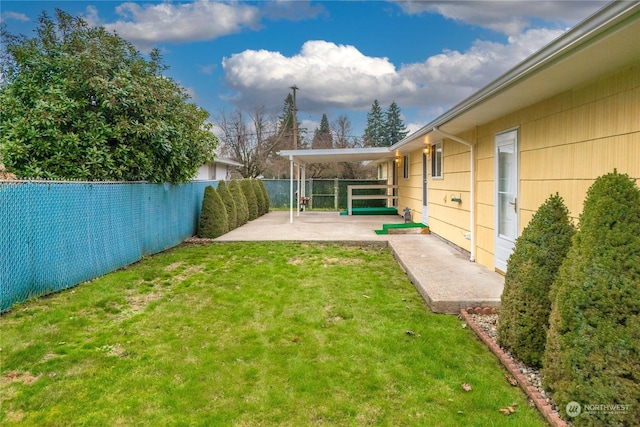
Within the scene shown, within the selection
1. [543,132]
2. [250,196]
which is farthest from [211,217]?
[543,132]

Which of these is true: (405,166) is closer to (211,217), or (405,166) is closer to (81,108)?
(211,217)

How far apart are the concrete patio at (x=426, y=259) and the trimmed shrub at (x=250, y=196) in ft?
6.05

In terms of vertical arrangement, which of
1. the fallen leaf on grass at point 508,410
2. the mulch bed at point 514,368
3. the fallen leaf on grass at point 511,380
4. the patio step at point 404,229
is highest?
the patio step at point 404,229

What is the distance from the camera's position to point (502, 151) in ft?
18.5

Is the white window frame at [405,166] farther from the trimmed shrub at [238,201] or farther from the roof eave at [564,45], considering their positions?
the roof eave at [564,45]

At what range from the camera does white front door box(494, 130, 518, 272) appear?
5.20 metres

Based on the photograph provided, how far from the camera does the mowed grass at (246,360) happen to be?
98.7 inches

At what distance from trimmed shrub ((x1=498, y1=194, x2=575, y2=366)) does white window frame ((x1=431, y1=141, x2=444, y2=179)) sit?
598 centimetres

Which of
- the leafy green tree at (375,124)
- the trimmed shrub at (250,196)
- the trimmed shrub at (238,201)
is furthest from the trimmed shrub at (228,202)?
the leafy green tree at (375,124)

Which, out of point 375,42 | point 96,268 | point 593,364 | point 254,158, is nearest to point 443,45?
point 375,42

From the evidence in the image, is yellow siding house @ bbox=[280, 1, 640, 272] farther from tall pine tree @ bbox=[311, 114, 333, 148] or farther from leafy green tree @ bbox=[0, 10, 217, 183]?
tall pine tree @ bbox=[311, 114, 333, 148]

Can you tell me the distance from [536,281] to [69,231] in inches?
219

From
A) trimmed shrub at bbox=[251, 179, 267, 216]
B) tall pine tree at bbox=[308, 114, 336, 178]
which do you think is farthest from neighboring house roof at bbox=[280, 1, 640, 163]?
tall pine tree at bbox=[308, 114, 336, 178]

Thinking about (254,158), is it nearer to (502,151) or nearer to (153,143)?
(153,143)
